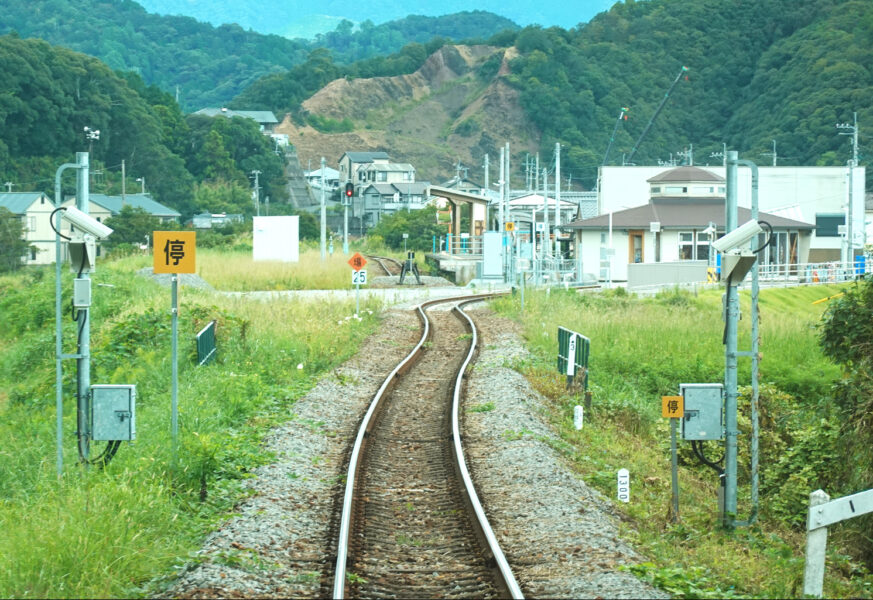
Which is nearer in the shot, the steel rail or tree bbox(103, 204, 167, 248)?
the steel rail

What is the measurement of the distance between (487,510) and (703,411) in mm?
2169

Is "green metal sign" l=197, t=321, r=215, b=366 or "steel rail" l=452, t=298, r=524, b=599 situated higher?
"green metal sign" l=197, t=321, r=215, b=366

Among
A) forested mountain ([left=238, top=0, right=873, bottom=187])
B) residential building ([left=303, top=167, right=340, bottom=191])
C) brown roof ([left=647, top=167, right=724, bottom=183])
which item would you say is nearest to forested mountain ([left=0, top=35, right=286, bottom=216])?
residential building ([left=303, top=167, right=340, bottom=191])

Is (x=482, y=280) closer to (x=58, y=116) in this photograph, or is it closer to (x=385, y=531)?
(x=385, y=531)

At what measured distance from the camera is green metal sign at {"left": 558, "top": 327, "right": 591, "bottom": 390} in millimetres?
15281

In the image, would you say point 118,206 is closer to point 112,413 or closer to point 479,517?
point 112,413

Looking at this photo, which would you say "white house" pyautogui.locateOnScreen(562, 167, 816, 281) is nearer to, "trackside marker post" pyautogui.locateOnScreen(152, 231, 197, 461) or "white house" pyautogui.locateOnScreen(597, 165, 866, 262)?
"white house" pyautogui.locateOnScreen(597, 165, 866, 262)

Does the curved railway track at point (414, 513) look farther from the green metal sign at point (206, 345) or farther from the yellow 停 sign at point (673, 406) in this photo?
the green metal sign at point (206, 345)

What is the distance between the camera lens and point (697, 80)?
11519 cm

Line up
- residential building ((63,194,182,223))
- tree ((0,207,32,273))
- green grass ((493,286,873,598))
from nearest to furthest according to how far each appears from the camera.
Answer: green grass ((493,286,873,598)), tree ((0,207,32,273)), residential building ((63,194,182,223))

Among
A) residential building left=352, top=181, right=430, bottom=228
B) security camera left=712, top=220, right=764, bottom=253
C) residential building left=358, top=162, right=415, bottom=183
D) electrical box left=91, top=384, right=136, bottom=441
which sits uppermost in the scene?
residential building left=358, top=162, right=415, bottom=183

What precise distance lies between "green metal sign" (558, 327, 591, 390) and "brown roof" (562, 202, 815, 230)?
29.5 m

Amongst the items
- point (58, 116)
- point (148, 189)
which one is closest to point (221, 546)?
point (58, 116)

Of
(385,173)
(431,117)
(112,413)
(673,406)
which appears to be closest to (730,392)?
(673,406)
